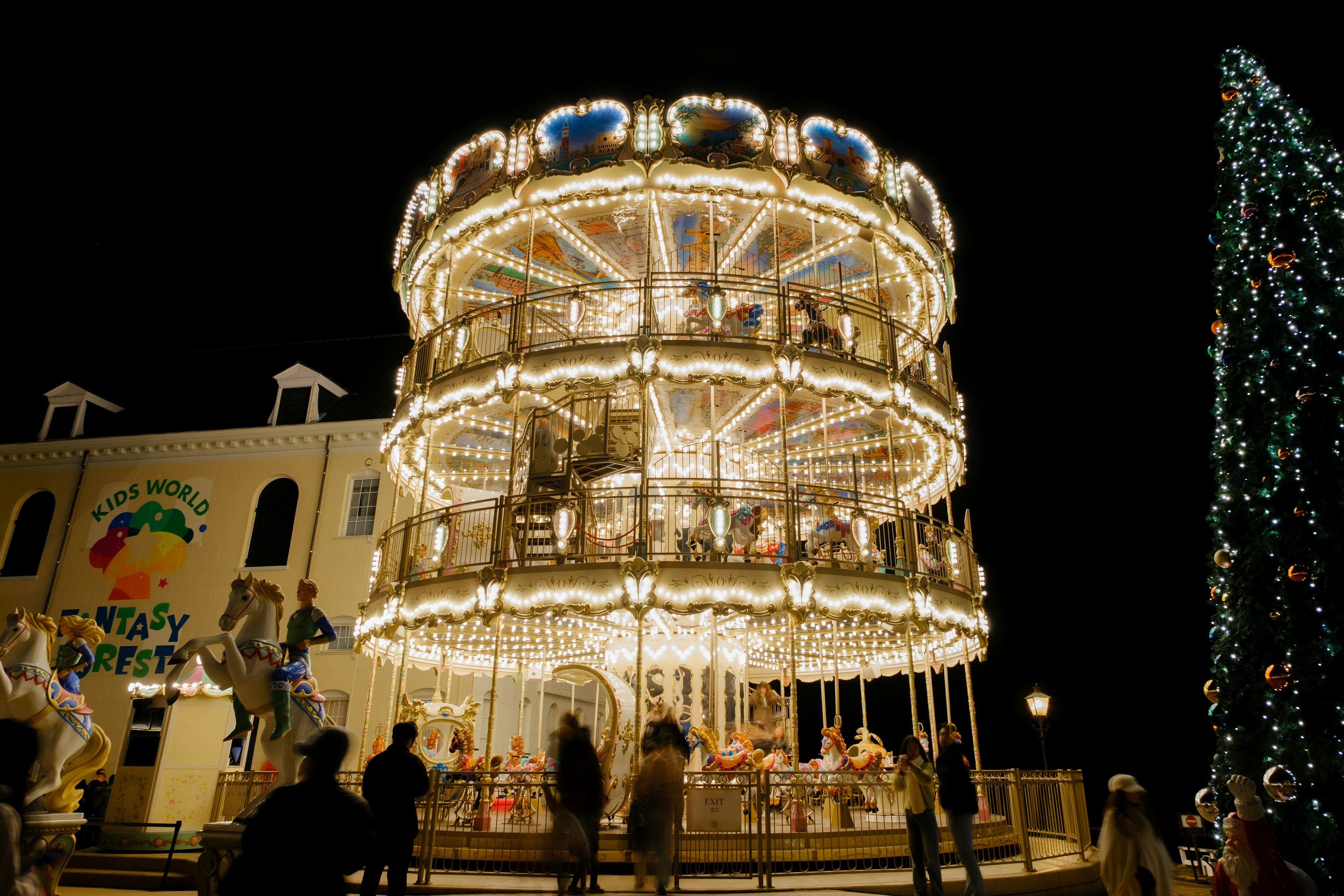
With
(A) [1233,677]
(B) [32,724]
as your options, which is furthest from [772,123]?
(B) [32,724]

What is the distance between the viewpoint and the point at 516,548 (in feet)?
40.7

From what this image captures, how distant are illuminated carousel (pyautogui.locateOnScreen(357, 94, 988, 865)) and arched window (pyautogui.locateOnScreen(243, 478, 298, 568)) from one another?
727 cm

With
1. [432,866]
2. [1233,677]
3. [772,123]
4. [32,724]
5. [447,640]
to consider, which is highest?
[772,123]

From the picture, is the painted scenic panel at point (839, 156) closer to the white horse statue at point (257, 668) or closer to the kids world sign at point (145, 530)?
the white horse statue at point (257, 668)

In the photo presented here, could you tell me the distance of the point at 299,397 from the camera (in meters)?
24.7

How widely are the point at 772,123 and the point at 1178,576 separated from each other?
83.6ft

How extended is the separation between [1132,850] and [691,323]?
31.5ft

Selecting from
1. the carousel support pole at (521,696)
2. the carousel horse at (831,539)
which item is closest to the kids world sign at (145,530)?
the carousel support pole at (521,696)

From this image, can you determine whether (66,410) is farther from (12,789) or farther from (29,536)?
(12,789)

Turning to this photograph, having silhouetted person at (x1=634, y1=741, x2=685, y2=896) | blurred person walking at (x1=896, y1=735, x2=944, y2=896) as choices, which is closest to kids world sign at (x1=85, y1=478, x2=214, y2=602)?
silhouetted person at (x1=634, y1=741, x2=685, y2=896)

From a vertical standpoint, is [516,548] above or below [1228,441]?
below

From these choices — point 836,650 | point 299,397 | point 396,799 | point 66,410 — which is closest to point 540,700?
point 836,650

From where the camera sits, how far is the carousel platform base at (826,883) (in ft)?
28.2

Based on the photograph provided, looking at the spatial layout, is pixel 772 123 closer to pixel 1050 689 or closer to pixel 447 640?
pixel 447 640
